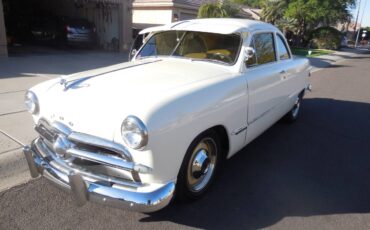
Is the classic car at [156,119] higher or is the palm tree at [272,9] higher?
the palm tree at [272,9]

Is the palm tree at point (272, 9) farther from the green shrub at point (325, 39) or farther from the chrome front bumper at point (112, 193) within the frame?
the chrome front bumper at point (112, 193)

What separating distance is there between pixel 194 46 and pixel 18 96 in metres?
3.87

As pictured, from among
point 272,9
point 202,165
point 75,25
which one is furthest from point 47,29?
point 272,9

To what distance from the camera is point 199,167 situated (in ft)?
10.2

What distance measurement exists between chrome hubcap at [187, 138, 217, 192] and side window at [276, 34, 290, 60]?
217 cm

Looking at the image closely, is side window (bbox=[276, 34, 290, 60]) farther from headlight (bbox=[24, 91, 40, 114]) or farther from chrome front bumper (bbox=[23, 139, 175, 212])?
headlight (bbox=[24, 91, 40, 114])

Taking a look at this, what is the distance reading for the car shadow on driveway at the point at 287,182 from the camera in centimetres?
307

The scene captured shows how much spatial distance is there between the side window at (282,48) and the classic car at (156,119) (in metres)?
0.75

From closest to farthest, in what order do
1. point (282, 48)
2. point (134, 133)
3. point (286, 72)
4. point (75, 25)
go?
point (134, 133) → point (286, 72) → point (282, 48) → point (75, 25)

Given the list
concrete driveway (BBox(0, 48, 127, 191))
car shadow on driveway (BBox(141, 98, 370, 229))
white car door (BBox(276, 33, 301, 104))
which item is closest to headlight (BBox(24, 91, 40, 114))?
concrete driveway (BBox(0, 48, 127, 191))

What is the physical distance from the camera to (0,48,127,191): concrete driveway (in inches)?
144

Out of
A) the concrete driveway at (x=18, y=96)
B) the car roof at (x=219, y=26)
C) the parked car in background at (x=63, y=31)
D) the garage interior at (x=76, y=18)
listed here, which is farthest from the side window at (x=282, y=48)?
the parked car in background at (x=63, y=31)

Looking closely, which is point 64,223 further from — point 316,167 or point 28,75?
point 28,75

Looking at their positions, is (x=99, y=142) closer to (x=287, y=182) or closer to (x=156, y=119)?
(x=156, y=119)
